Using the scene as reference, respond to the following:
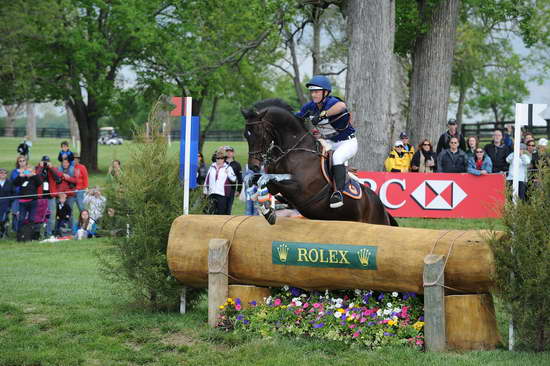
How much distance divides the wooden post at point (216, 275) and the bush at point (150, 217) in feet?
2.54

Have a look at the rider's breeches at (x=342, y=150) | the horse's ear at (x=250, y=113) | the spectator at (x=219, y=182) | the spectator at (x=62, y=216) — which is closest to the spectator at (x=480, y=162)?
the spectator at (x=219, y=182)

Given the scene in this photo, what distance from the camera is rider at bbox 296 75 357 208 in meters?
7.91

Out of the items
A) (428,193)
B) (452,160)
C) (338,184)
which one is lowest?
(428,193)

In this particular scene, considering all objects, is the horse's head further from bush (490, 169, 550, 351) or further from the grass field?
bush (490, 169, 550, 351)

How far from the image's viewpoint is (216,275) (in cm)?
765

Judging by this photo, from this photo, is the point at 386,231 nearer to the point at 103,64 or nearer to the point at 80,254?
the point at 80,254

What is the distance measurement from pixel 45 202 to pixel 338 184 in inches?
395

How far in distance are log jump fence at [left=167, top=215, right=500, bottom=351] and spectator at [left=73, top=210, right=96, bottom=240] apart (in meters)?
8.90

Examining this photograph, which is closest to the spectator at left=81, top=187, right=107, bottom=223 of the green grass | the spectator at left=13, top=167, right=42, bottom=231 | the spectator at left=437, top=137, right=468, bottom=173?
the spectator at left=13, top=167, right=42, bottom=231

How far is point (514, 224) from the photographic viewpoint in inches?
257

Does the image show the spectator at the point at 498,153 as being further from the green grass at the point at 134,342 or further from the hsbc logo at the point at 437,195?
the green grass at the point at 134,342

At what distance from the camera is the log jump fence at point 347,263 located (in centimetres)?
652

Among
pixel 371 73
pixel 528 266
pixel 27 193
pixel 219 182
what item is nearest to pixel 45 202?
pixel 27 193

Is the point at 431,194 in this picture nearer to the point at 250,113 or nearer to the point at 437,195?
the point at 437,195
